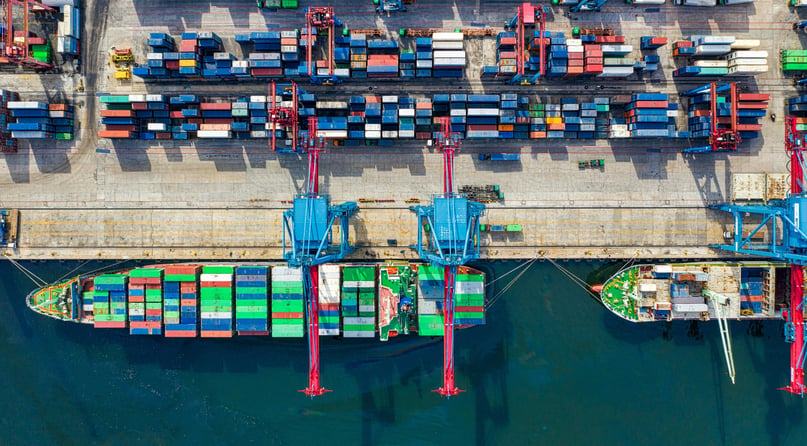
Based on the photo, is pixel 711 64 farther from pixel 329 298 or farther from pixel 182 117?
pixel 182 117

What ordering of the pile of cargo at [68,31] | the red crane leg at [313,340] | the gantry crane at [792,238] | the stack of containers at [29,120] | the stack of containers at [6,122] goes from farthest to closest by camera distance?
the stack of containers at [6,122] → the pile of cargo at [68,31] → the stack of containers at [29,120] → the red crane leg at [313,340] → the gantry crane at [792,238]

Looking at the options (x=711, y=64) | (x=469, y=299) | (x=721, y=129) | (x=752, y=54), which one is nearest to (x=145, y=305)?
(x=469, y=299)

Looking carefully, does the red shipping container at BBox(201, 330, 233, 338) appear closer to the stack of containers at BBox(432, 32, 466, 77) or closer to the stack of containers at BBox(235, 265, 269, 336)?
the stack of containers at BBox(235, 265, 269, 336)

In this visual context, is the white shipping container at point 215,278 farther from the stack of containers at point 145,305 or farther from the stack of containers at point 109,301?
the stack of containers at point 109,301

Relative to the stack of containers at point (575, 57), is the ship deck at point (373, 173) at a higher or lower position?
lower

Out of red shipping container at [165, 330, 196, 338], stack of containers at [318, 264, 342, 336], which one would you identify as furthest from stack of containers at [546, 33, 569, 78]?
red shipping container at [165, 330, 196, 338]

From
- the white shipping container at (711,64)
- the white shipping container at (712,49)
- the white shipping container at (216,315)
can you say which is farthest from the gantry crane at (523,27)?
the white shipping container at (216,315)
